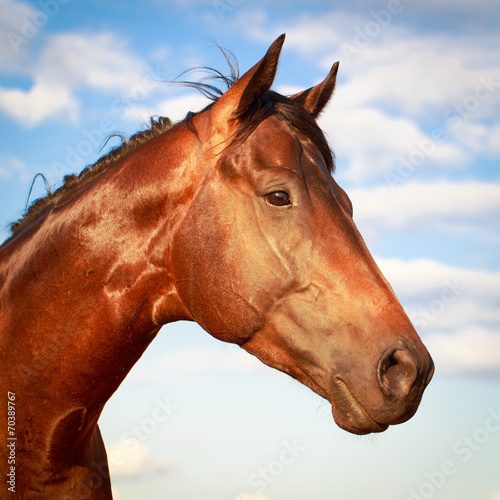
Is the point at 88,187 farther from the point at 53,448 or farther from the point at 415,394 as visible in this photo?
the point at 415,394

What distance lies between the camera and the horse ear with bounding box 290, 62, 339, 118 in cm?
425

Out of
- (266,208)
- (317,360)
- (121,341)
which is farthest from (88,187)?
(317,360)

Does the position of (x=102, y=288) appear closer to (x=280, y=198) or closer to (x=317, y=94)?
(x=280, y=198)

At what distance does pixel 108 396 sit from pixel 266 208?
1.64m

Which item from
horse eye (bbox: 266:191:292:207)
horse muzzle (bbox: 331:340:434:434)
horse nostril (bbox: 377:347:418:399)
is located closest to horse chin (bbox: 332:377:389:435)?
horse muzzle (bbox: 331:340:434:434)

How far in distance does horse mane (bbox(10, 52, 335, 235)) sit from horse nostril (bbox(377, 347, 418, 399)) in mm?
1580

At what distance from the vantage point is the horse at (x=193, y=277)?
3064 mm

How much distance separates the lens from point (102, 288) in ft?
11.3

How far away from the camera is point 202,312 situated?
338 centimetres

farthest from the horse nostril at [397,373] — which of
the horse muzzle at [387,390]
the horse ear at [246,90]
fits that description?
the horse ear at [246,90]

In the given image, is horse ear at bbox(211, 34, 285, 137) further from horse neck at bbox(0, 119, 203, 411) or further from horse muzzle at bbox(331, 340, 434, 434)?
horse muzzle at bbox(331, 340, 434, 434)

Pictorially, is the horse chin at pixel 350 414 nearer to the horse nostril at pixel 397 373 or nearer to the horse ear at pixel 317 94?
the horse nostril at pixel 397 373

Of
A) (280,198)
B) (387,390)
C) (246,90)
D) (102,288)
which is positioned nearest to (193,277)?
(102,288)

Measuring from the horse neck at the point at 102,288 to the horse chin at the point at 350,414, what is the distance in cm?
115
